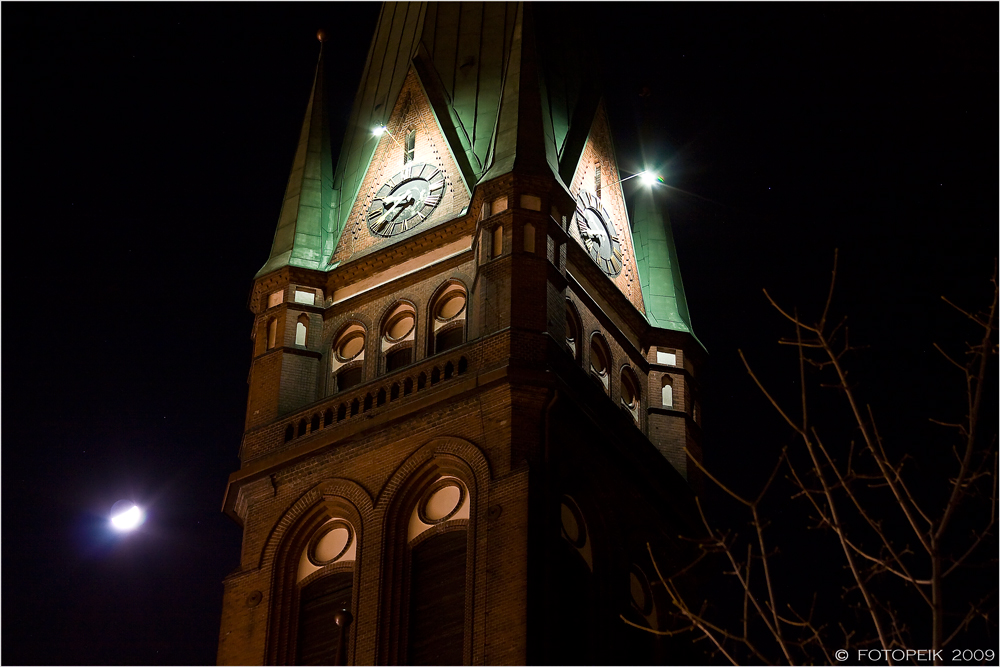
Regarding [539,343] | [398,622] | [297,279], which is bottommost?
[398,622]

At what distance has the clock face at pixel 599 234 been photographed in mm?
43531

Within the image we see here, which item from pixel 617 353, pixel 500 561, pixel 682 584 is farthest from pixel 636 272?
pixel 500 561

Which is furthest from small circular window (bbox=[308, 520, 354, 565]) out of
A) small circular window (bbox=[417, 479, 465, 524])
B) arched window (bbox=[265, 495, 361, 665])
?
small circular window (bbox=[417, 479, 465, 524])

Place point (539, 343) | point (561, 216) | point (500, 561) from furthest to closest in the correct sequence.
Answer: point (561, 216) → point (539, 343) → point (500, 561)

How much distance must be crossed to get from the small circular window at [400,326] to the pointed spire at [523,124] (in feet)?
10.2

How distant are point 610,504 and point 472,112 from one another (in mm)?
9998

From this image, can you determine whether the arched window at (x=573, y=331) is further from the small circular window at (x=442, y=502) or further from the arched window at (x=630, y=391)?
the small circular window at (x=442, y=502)

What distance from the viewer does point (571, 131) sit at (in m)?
44.7

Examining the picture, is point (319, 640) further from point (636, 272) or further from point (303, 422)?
point (636, 272)

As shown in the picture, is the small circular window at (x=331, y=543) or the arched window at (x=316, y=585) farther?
the small circular window at (x=331, y=543)

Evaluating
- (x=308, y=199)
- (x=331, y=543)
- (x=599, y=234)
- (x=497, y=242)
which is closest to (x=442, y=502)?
(x=331, y=543)

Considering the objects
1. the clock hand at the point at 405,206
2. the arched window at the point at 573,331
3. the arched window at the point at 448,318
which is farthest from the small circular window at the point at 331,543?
the clock hand at the point at 405,206

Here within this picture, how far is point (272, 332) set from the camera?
42.6m


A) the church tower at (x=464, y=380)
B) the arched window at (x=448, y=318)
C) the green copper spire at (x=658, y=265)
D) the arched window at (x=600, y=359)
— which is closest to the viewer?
the church tower at (x=464, y=380)
